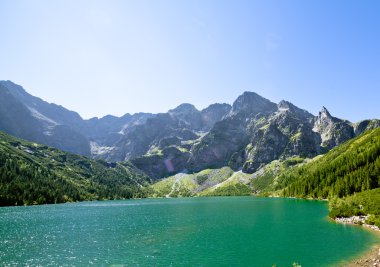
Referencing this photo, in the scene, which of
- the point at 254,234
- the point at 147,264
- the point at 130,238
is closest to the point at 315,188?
the point at 254,234

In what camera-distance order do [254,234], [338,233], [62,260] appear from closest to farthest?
[62,260], [338,233], [254,234]

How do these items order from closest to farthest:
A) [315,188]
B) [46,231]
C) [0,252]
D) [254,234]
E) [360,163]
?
[0,252] < [254,234] < [46,231] < [360,163] < [315,188]

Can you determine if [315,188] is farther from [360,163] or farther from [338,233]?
[338,233]

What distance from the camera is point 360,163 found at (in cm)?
16762

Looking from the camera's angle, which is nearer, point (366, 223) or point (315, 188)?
point (366, 223)

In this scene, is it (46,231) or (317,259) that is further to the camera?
(46,231)

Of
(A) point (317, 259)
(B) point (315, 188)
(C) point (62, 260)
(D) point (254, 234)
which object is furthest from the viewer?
(B) point (315, 188)

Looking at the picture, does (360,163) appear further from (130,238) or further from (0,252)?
(0,252)

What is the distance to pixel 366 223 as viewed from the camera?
276 ft

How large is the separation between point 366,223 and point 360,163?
311 feet

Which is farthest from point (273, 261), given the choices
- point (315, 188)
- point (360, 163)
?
point (315, 188)

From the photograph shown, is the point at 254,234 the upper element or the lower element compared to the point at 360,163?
lower

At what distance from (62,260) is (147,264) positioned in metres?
18.6

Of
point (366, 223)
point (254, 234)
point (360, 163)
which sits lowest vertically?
point (254, 234)
